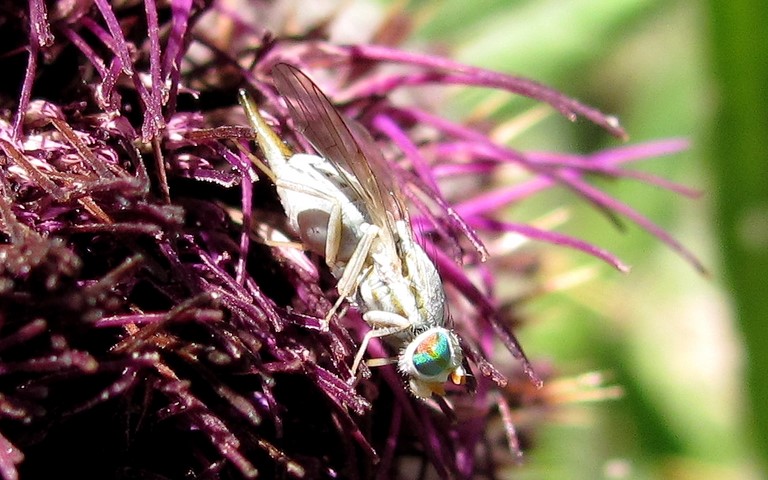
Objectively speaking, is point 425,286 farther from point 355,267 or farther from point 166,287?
point 166,287

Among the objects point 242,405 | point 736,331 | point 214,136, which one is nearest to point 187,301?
point 242,405

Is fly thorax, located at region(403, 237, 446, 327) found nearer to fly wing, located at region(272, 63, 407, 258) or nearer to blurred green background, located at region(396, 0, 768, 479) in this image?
fly wing, located at region(272, 63, 407, 258)

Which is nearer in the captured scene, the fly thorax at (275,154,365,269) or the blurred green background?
the fly thorax at (275,154,365,269)

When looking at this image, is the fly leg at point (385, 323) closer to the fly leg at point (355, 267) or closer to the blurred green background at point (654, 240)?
the fly leg at point (355, 267)

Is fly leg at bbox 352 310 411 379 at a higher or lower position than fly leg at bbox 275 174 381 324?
lower

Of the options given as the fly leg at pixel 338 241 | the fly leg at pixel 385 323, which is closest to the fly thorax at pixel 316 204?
the fly leg at pixel 338 241

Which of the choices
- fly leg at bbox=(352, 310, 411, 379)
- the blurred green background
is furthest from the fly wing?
the blurred green background

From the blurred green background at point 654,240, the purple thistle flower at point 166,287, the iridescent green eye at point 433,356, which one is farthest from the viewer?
the blurred green background at point 654,240

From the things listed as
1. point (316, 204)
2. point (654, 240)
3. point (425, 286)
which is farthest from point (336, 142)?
point (654, 240)
